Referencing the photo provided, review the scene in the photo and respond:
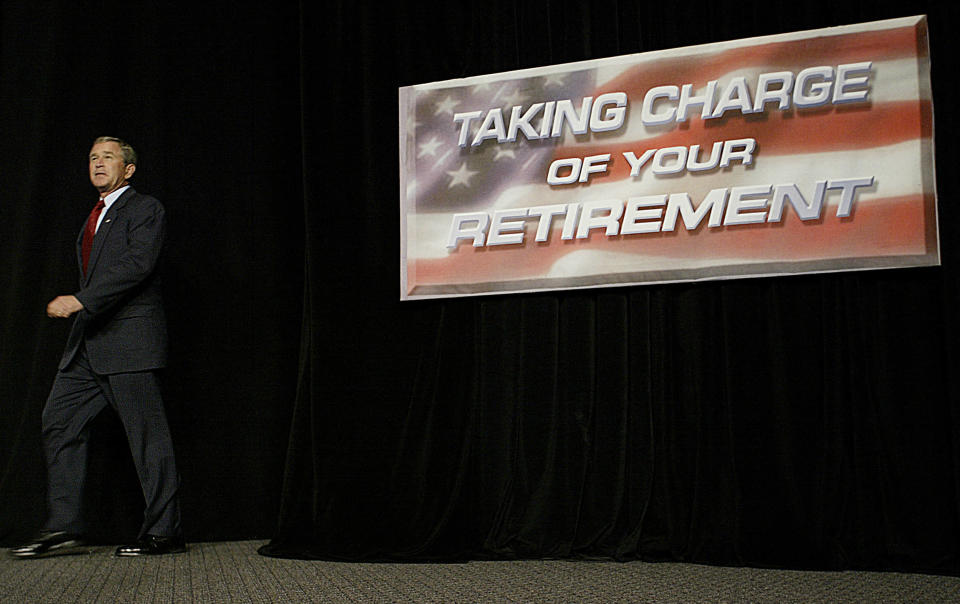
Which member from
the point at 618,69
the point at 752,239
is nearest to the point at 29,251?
the point at 618,69

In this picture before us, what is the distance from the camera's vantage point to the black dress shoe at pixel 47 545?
3012 millimetres

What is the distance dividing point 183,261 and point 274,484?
93cm

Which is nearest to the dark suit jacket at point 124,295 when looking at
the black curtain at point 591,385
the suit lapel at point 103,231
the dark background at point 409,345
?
the suit lapel at point 103,231

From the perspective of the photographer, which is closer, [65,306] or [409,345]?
[65,306]

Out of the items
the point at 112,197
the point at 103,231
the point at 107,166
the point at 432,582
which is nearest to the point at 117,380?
the point at 103,231

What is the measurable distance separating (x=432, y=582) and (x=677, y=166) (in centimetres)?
149

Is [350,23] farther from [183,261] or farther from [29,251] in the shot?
[29,251]

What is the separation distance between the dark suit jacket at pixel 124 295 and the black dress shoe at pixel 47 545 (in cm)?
55

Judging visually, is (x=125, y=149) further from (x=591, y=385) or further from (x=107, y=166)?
(x=591, y=385)

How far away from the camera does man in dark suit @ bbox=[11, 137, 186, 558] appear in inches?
121

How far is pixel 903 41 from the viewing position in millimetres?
2770

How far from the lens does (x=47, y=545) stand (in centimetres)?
303

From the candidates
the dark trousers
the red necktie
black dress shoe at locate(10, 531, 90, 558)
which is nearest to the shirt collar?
the red necktie

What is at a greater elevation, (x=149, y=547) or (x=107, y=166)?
(x=107, y=166)
